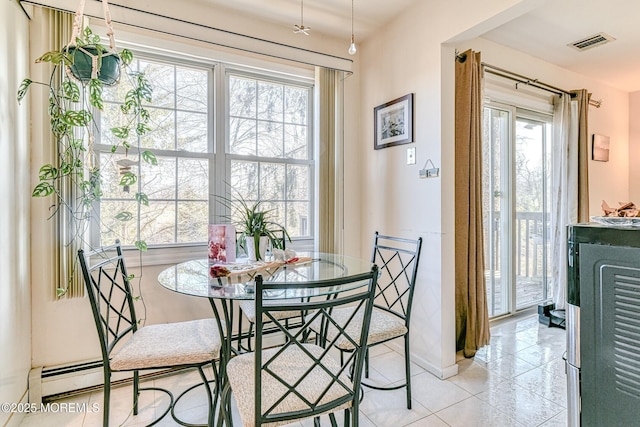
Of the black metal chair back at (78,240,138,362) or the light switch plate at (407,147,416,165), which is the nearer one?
the black metal chair back at (78,240,138,362)

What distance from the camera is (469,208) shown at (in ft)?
7.73

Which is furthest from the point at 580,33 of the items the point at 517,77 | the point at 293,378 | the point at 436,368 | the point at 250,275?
the point at 293,378

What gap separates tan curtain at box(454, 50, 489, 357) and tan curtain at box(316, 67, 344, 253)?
0.94 m

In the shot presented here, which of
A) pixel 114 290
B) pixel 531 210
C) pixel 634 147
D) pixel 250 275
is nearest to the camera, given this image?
pixel 250 275

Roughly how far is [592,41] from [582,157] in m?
1.06

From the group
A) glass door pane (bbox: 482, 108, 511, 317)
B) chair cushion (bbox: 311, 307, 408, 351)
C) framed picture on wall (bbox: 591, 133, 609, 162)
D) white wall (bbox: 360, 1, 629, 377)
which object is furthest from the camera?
framed picture on wall (bbox: 591, 133, 609, 162)

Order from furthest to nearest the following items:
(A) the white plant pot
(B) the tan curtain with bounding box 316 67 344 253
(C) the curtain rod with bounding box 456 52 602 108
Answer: (B) the tan curtain with bounding box 316 67 344 253, (C) the curtain rod with bounding box 456 52 602 108, (A) the white plant pot

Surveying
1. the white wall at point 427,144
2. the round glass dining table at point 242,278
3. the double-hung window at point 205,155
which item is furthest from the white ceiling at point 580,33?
the round glass dining table at point 242,278

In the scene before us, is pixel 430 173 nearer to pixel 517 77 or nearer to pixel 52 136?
pixel 517 77

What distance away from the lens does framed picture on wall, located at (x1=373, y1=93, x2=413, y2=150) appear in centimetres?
239

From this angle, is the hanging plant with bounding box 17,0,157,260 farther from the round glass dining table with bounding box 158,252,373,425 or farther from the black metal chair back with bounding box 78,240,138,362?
the round glass dining table with bounding box 158,252,373,425

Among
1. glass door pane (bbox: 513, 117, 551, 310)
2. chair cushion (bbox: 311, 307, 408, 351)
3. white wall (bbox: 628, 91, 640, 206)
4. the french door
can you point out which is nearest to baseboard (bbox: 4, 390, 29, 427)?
chair cushion (bbox: 311, 307, 408, 351)

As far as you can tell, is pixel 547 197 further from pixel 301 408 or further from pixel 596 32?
pixel 301 408

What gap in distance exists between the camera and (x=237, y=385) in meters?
1.22
